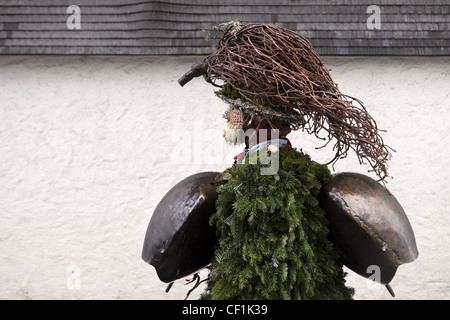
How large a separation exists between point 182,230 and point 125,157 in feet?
9.20

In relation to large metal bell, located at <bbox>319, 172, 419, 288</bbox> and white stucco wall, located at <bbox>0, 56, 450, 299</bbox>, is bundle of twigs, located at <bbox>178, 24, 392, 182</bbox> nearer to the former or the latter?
large metal bell, located at <bbox>319, 172, 419, 288</bbox>

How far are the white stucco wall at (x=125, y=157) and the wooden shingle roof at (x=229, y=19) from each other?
0.17 meters

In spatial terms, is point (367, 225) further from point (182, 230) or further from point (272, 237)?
point (182, 230)

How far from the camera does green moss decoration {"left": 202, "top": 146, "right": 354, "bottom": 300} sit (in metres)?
1.82

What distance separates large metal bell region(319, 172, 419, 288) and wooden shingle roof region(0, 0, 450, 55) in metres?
2.78

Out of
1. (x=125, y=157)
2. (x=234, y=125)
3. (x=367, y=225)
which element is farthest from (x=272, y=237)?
(x=125, y=157)

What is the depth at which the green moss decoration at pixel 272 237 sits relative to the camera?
182cm

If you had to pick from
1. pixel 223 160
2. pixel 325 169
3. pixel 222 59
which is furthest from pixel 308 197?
pixel 223 160

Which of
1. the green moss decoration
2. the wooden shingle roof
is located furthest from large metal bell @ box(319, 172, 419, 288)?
the wooden shingle roof

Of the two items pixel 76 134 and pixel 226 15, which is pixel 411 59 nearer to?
pixel 226 15

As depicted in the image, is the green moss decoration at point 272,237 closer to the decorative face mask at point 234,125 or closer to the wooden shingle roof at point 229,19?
the decorative face mask at point 234,125

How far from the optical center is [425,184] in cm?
457

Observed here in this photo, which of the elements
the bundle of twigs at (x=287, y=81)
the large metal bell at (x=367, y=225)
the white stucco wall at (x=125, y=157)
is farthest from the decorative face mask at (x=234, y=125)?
the white stucco wall at (x=125, y=157)

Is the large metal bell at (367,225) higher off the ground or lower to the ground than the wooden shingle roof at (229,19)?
lower
